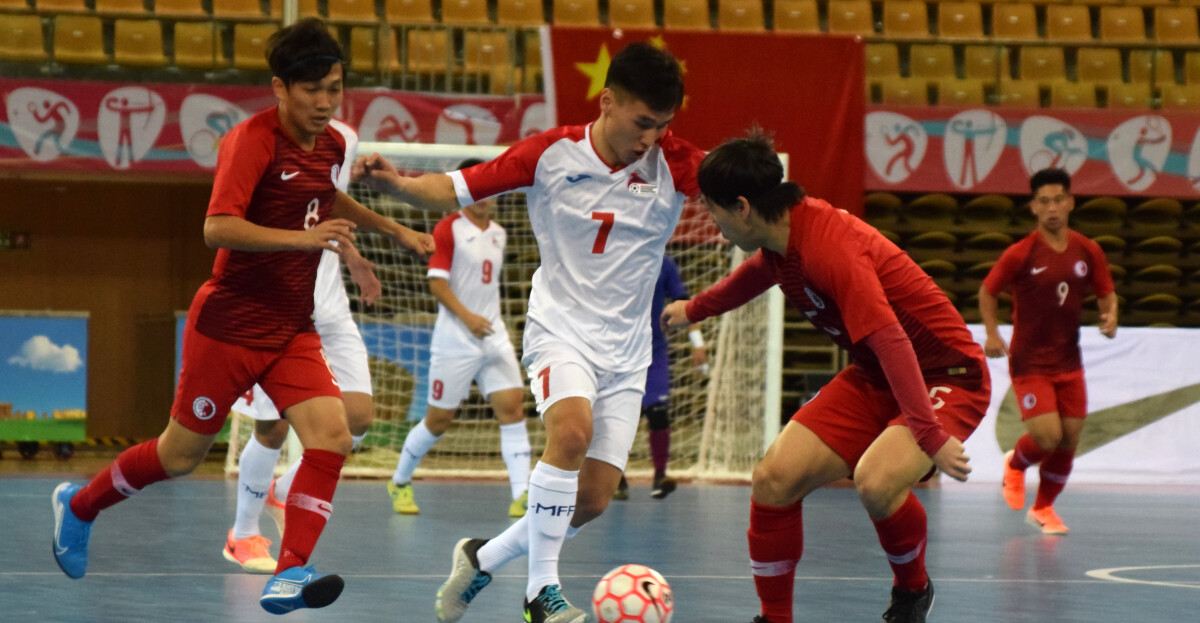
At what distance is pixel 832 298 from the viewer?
4.08 m

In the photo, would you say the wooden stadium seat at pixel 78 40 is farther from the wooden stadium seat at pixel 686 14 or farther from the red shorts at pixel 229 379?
the red shorts at pixel 229 379

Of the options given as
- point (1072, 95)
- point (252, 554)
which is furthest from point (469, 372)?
point (1072, 95)

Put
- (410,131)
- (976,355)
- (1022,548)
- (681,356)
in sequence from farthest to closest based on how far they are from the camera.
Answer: (681,356), (410,131), (1022,548), (976,355)

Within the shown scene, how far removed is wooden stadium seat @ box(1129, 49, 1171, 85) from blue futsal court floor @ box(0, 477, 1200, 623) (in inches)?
265

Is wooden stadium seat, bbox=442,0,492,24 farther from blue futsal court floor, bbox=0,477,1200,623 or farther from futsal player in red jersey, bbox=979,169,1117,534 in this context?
futsal player in red jersey, bbox=979,169,1117,534

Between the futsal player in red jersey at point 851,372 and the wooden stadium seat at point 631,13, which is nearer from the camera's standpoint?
the futsal player in red jersey at point 851,372

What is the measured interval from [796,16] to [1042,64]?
288 centimetres

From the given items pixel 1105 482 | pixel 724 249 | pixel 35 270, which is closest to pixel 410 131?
pixel 724 249

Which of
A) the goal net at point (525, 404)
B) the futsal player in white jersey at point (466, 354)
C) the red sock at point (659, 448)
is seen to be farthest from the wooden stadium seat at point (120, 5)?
the red sock at point (659, 448)

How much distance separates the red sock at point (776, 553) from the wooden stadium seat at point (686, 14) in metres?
11.3

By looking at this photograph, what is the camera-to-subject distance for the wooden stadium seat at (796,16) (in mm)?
14992

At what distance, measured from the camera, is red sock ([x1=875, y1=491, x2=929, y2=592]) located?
4273 millimetres

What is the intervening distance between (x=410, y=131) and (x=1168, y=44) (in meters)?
8.97

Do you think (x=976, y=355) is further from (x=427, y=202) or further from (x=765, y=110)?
(x=765, y=110)
